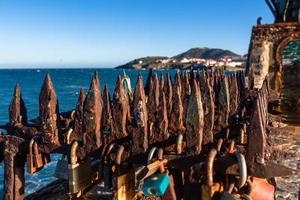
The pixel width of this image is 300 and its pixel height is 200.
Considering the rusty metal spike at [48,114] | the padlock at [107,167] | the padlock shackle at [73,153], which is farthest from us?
the rusty metal spike at [48,114]

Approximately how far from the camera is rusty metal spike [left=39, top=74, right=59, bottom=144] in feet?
14.3

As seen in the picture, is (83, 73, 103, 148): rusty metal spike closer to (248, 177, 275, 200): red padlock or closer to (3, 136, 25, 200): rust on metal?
(3, 136, 25, 200): rust on metal

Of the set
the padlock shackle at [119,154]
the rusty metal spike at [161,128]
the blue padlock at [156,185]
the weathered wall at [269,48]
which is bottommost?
the blue padlock at [156,185]

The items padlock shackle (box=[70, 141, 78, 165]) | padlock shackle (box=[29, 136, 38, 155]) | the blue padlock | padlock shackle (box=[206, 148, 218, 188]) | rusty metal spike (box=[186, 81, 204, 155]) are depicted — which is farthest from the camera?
padlock shackle (box=[29, 136, 38, 155])

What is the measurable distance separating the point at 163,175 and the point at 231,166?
0.65 metres

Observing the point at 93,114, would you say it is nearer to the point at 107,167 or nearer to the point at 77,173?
the point at 107,167

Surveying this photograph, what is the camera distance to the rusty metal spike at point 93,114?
158 inches

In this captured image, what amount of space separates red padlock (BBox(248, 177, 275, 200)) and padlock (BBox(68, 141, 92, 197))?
2.01 meters

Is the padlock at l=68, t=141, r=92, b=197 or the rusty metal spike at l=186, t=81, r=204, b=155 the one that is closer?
the rusty metal spike at l=186, t=81, r=204, b=155

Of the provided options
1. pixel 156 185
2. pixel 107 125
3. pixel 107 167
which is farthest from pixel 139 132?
pixel 156 185

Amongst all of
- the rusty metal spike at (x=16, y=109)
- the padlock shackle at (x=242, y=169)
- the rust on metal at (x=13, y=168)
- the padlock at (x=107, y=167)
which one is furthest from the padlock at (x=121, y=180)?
the rusty metal spike at (x=16, y=109)

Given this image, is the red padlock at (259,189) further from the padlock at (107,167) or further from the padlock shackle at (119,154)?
the padlock at (107,167)

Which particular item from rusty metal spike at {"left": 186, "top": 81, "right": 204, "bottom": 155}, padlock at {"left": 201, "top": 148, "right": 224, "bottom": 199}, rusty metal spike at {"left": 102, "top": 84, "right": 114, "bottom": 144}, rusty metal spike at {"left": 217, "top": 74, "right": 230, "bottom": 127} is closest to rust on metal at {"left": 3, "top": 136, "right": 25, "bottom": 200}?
rusty metal spike at {"left": 102, "top": 84, "right": 114, "bottom": 144}

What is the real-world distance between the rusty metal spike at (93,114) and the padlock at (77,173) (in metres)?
0.23
